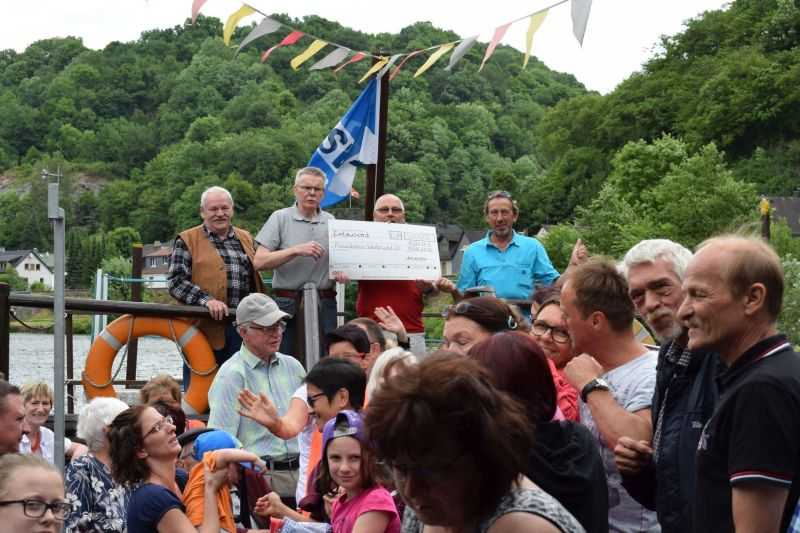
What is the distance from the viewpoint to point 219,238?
793 centimetres

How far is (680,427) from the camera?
11.1 ft

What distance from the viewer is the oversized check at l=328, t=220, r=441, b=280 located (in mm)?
7707

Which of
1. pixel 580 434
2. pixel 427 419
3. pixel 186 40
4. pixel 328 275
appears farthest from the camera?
pixel 186 40

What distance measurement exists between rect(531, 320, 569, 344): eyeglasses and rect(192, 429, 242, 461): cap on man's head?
1.49 metres

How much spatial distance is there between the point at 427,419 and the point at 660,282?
1.88 metres

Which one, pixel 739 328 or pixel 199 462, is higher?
pixel 739 328

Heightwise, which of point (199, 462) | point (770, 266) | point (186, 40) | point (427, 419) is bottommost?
point (199, 462)

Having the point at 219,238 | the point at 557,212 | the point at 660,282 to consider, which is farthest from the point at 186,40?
the point at 660,282

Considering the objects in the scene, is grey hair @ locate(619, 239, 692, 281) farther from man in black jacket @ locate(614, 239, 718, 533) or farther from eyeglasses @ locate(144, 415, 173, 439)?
eyeglasses @ locate(144, 415, 173, 439)

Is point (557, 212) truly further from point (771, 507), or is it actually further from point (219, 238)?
point (771, 507)

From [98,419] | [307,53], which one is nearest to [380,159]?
[307,53]

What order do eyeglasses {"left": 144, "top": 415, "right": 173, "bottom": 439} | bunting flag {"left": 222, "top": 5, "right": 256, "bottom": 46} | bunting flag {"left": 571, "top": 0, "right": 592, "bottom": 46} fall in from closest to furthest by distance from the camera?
eyeglasses {"left": 144, "top": 415, "right": 173, "bottom": 439} → bunting flag {"left": 571, "top": 0, "right": 592, "bottom": 46} → bunting flag {"left": 222, "top": 5, "right": 256, "bottom": 46}

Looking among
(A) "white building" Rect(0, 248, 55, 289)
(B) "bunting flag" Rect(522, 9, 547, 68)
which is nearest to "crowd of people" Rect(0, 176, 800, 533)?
(B) "bunting flag" Rect(522, 9, 547, 68)

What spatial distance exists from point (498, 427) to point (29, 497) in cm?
158
